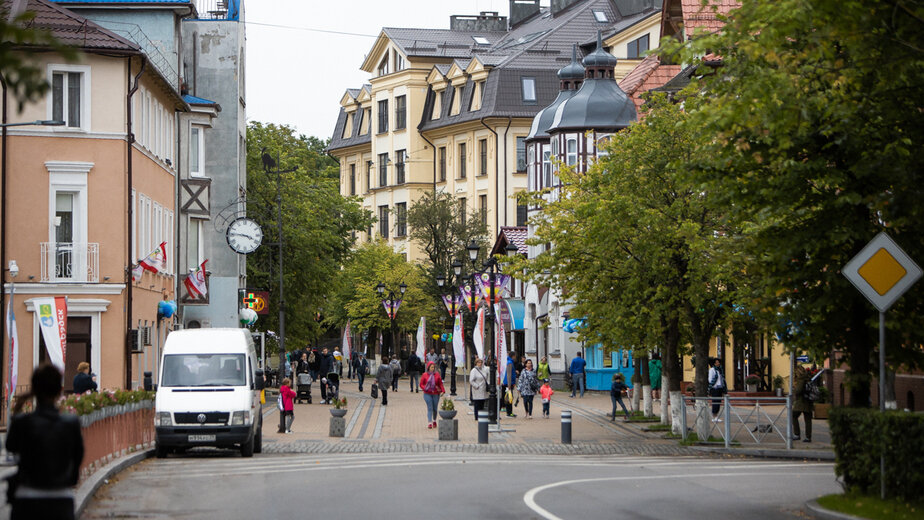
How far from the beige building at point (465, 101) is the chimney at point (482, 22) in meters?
0.10

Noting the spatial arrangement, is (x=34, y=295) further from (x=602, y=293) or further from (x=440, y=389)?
(x=602, y=293)

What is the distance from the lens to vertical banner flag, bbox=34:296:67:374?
30047 mm

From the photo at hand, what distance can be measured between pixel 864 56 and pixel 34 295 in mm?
25750

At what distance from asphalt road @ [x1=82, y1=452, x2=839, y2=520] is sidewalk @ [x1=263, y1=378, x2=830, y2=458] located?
3.32 meters

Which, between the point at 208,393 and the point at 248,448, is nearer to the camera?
the point at 208,393

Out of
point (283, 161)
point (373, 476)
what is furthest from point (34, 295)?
point (283, 161)

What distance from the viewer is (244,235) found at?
157 ft

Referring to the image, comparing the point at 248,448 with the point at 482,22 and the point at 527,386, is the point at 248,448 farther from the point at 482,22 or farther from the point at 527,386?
the point at 482,22

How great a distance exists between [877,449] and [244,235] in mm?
34288

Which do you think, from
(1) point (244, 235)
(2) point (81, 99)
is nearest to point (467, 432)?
(2) point (81, 99)

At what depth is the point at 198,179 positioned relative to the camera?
4828 centimetres

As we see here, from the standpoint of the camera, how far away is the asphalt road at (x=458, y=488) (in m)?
16.1

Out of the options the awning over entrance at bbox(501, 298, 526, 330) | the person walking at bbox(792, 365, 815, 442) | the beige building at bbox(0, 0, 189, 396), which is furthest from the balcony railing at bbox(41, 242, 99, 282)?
the awning over entrance at bbox(501, 298, 526, 330)

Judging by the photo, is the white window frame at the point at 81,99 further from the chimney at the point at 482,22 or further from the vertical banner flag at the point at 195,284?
the chimney at the point at 482,22
